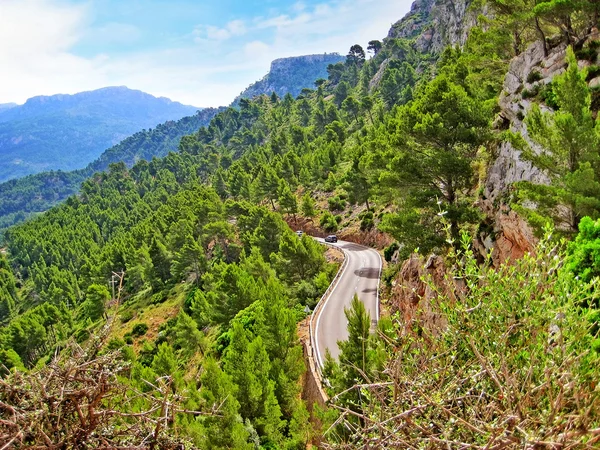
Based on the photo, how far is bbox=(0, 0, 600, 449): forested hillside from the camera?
384 cm

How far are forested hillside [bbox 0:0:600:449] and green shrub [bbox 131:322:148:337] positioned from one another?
193mm

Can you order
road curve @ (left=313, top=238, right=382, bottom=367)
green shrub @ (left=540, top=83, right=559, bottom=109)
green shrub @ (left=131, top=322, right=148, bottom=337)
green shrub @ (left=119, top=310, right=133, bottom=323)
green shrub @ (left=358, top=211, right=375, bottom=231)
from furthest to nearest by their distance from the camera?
green shrub @ (left=119, top=310, right=133, bottom=323)
green shrub @ (left=131, top=322, right=148, bottom=337)
green shrub @ (left=358, top=211, right=375, bottom=231)
road curve @ (left=313, top=238, right=382, bottom=367)
green shrub @ (left=540, top=83, right=559, bottom=109)

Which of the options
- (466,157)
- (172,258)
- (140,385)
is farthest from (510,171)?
(172,258)

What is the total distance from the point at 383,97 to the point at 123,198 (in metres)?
98.3

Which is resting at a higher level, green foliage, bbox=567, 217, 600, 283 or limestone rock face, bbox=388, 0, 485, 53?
limestone rock face, bbox=388, 0, 485, 53

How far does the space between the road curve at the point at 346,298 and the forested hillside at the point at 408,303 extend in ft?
5.51

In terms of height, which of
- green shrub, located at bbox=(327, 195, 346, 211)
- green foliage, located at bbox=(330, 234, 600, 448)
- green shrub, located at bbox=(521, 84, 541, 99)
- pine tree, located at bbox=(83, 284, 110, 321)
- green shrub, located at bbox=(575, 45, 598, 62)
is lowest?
pine tree, located at bbox=(83, 284, 110, 321)

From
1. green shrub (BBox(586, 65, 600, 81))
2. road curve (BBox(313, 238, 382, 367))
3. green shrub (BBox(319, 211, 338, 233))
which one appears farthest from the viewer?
green shrub (BBox(319, 211, 338, 233))

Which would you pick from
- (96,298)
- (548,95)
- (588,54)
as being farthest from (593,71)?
(96,298)

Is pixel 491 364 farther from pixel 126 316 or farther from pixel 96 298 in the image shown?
pixel 126 316

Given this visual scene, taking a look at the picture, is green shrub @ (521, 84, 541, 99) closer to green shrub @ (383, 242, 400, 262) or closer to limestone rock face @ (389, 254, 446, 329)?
limestone rock face @ (389, 254, 446, 329)

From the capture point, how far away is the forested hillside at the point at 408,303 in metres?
3.84

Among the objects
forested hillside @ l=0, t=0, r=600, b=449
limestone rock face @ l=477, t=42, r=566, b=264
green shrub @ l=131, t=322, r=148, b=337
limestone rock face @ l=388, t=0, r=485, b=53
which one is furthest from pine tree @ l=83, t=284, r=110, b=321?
limestone rock face @ l=388, t=0, r=485, b=53

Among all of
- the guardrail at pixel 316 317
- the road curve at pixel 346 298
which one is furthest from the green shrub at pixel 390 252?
the guardrail at pixel 316 317
